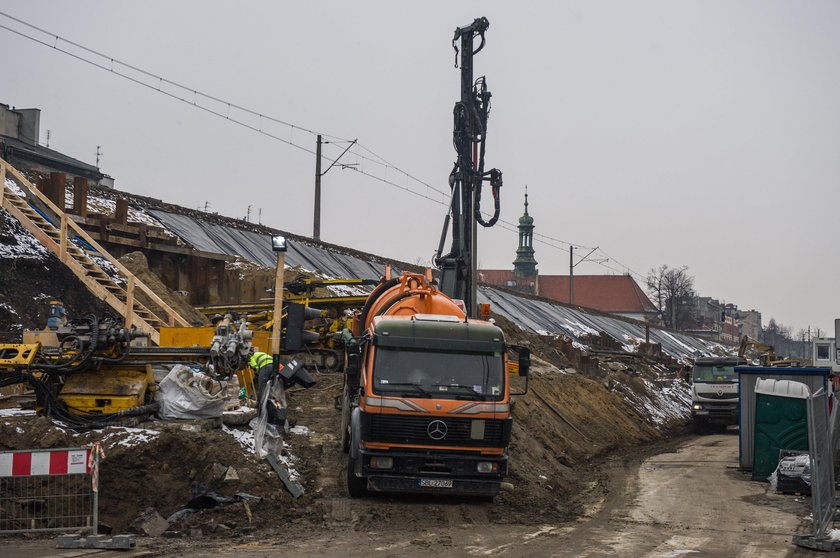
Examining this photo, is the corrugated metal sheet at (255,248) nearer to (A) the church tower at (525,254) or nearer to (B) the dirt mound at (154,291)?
(B) the dirt mound at (154,291)

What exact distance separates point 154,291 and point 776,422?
15605 millimetres

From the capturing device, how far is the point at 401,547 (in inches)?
470

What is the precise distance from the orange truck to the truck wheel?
2cm

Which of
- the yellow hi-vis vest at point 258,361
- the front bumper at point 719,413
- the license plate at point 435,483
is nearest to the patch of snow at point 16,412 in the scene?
the yellow hi-vis vest at point 258,361

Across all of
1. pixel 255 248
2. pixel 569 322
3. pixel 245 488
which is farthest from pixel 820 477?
pixel 569 322

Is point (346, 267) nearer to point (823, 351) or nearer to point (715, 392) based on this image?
point (715, 392)

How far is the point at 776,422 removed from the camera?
20.9 m

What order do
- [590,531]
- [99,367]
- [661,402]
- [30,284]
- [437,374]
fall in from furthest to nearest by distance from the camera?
[661,402] < [30,284] < [99,367] < [437,374] < [590,531]

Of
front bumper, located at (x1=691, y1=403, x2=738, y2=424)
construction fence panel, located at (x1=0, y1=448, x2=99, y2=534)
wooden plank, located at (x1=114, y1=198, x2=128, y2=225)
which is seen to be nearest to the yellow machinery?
construction fence panel, located at (x1=0, y1=448, x2=99, y2=534)

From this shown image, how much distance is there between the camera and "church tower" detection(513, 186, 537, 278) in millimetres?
118906

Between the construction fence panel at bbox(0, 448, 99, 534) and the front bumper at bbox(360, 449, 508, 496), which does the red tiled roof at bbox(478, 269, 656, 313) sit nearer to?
the front bumper at bbox(360, 449, 508, 496)

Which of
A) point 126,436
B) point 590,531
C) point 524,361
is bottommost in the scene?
point 590,531

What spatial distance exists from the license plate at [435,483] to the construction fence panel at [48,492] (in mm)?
4631

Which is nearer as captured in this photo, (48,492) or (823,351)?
(48,492)
